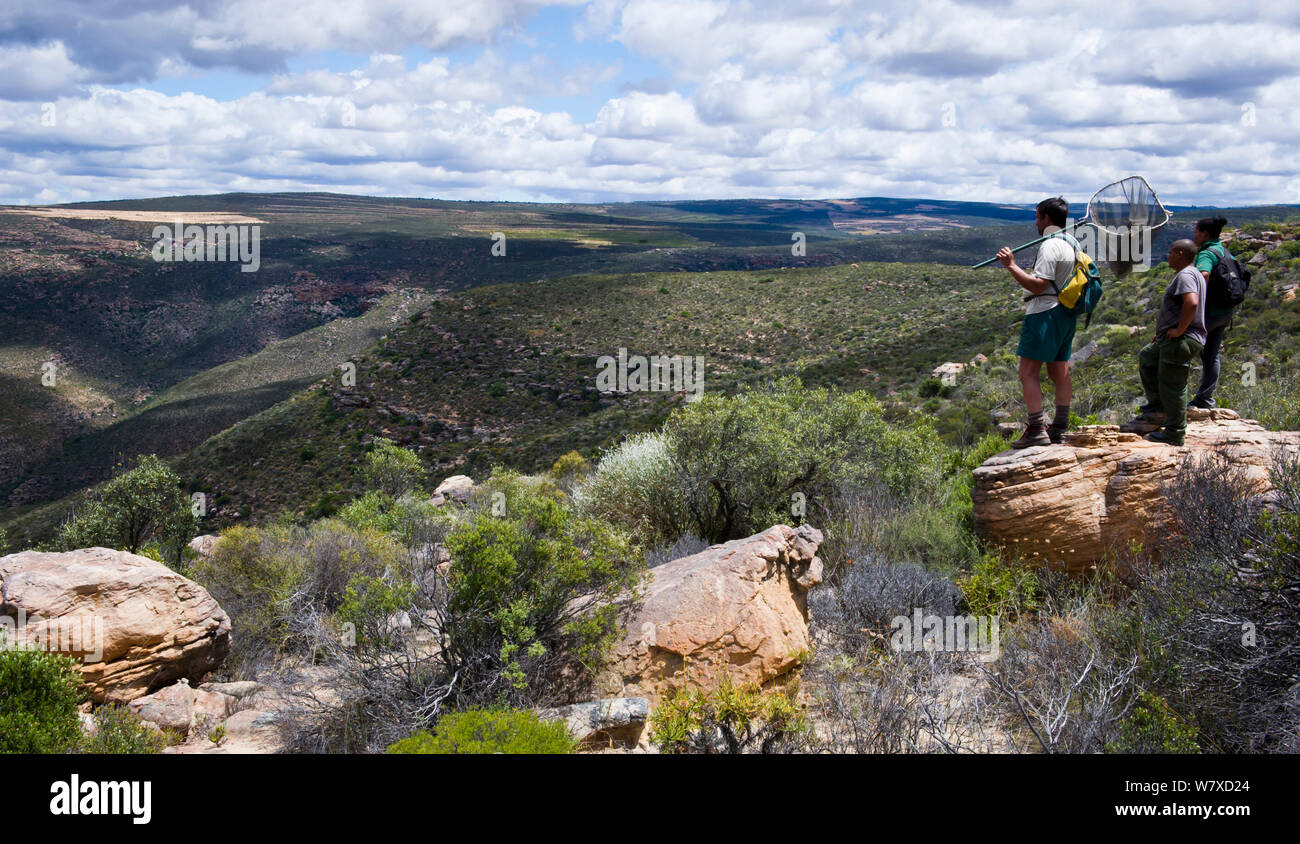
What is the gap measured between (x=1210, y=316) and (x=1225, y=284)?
298 millimetres

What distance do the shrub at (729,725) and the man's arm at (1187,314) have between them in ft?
13.2

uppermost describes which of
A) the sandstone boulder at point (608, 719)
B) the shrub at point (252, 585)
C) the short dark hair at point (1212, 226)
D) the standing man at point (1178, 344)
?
the short dark hair at point (1212, 226)

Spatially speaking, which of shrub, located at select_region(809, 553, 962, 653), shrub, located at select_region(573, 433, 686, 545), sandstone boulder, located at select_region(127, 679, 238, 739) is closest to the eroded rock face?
shrub, located at select_region(809, 553, 962, 653)

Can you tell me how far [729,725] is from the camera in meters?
3.78

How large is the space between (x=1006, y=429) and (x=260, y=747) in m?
7.57

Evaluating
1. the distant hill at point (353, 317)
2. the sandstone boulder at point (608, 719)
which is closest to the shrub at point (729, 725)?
the sandstone boulder at point (608, 719)

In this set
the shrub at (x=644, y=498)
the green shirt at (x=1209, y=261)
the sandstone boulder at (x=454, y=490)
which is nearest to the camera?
the green shirt at (x=1209, y=261)

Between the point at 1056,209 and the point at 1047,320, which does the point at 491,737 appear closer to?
the point at 1047,320

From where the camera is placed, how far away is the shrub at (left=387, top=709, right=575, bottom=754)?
126 inches

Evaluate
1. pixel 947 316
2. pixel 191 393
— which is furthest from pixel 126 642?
pixel 191 393

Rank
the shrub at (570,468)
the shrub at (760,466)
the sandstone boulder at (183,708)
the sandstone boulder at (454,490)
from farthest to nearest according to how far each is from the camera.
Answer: the sandstone boulder at (454,490) → the shrub at (570,468) → the shrub at (760,466) → the sandstone boulder at (183,708)

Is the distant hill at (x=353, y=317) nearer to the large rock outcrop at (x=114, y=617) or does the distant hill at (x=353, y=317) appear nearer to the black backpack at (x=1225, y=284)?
the large rock outcrop at (x=114, y=617)

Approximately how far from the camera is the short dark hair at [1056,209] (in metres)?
5.50

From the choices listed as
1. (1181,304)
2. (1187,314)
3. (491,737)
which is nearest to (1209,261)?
(1181,304)
